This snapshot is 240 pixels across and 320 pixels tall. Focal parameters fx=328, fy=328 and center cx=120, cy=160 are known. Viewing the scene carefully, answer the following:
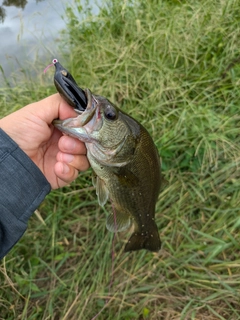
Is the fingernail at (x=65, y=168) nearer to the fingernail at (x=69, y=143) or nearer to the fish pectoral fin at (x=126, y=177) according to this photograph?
the fingernail at (x=69, y=143)

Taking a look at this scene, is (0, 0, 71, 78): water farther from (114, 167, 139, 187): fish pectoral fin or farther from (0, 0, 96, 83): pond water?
(114, 167, 139, 187): fish pectoral fin

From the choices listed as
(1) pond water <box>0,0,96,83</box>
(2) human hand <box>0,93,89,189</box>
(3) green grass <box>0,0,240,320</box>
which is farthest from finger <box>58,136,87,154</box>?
(1) pond water <box>0,0,96,83</box>

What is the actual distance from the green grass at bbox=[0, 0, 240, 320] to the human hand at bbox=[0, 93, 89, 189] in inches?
33.3

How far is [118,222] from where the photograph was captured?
204 centimetres

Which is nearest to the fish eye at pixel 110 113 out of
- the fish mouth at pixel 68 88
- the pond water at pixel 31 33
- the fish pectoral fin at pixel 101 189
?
the fish mouth at pixel 68 88

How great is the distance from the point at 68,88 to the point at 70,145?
36cm

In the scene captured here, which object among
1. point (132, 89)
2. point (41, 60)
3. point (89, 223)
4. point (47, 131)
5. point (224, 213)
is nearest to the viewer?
point (47, 131)

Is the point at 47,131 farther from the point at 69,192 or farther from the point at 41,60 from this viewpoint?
the point at 41,60

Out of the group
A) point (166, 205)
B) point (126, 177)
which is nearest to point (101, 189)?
point (126, 177)

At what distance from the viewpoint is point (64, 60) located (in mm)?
3742

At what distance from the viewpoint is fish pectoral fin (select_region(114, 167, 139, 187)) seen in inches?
69.1

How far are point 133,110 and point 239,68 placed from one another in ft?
3.29

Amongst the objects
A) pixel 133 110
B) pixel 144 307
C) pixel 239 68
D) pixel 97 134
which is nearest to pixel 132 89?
pixel 133 110

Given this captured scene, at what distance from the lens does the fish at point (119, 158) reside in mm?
1578
